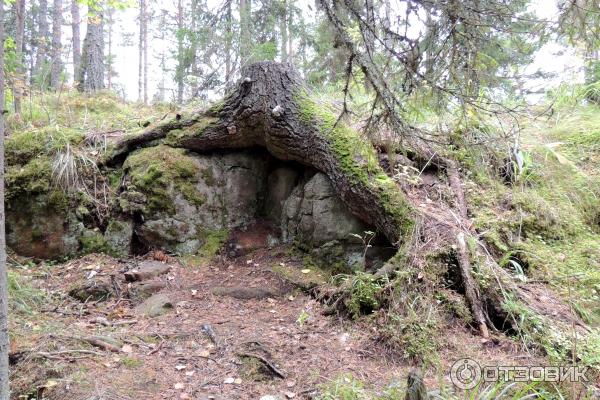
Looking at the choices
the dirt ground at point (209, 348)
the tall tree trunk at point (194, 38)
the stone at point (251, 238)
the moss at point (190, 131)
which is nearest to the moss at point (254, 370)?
the dirt ground at point (209, 348)

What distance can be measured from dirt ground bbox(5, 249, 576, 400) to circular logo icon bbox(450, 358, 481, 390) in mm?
85

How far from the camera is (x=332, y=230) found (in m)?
4.59

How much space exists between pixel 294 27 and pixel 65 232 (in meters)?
6.70

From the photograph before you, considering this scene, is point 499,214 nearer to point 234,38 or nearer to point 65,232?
point 65,232

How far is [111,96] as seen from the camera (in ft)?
29.8

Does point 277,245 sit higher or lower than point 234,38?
lower

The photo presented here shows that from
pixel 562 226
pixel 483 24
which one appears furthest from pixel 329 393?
pixel 562 226

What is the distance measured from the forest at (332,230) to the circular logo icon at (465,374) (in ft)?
0.06

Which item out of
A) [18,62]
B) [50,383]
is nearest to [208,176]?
[50,383]

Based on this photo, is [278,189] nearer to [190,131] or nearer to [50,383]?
[190,131]

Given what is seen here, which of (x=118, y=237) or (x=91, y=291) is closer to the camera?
(x=91, y=291)

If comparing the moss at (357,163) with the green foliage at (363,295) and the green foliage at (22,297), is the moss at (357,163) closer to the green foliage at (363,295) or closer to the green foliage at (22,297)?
the green foliage at (363,295)

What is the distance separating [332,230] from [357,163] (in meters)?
0.88

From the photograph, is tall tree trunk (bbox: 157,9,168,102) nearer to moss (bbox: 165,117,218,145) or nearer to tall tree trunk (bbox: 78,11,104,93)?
tall tree trunk (bbox: 78,11,104,93)
